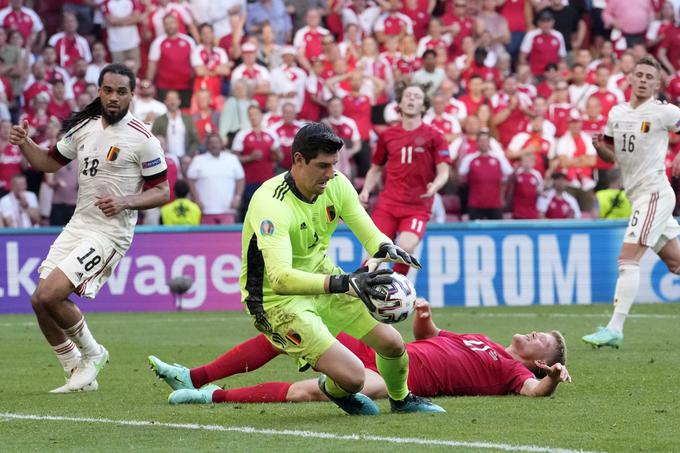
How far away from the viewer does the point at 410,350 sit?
8.64 metres

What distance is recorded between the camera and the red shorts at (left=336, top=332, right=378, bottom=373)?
8633 millimetres

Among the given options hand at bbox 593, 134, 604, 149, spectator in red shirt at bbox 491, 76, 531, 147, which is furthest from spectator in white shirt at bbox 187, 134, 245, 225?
hand at bbox 593, 134, 604, 149

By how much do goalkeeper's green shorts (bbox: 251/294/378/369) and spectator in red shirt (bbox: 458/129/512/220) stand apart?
1207 cm

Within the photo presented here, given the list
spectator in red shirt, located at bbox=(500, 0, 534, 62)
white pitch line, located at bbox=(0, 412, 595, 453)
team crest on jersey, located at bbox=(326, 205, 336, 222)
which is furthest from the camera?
spectator in red shirt, located at bbox=(500, 0, 534, 62)

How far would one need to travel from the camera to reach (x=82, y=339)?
9.60 metres

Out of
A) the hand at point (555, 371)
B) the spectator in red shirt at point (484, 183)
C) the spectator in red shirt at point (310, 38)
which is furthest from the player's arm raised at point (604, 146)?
the spectator in red shirt at point (310, 38)

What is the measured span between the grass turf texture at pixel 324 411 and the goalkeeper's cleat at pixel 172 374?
184 mm

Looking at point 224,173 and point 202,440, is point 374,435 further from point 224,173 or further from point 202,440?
point 224,173

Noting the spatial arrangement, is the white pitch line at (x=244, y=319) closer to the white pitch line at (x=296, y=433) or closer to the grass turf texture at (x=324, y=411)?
the grass turf texture at (x=324, y=411)

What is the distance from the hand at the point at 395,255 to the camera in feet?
23.8

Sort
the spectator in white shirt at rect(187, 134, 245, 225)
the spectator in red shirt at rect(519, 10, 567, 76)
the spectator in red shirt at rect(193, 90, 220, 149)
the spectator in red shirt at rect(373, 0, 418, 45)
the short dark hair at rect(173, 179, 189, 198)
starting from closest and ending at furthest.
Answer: the short dark hair at rect(173, 179, 189, 198)
the spectator in white shirt at rect(187, 134, 245, 225)
the spectator in red shirt at rect(193, 90, 220, 149)
the spectator in red shirt at rect(373, 0, 418, 45)
the spectator in red shirt at rect(519, 10, 567, 76)

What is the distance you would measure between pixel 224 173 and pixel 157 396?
10.6 meters

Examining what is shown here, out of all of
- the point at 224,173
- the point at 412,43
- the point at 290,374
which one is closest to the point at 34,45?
the point at 224,173

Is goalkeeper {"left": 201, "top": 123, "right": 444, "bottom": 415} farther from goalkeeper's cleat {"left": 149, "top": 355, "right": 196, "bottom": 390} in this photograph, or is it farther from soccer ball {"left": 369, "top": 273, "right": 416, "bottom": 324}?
goalkeeper's cleat {"left": 149, "top": 355, "right": 196, "bottom": 390}
